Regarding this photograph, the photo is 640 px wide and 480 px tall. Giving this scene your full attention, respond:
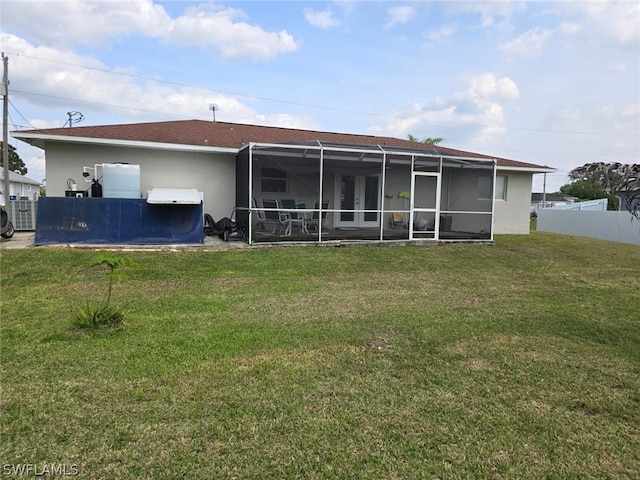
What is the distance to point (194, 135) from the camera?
12297mm

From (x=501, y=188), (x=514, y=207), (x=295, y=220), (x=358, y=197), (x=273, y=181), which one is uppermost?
(x=501, y=188)

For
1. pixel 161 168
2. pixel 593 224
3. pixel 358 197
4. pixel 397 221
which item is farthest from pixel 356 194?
pixel 593 224

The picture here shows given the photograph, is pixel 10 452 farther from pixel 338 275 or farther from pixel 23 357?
pixel 338 275

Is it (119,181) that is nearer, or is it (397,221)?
(119,181)

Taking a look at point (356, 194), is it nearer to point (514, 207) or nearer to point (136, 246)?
point (514, 207)

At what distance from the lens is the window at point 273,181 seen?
39.7 feet

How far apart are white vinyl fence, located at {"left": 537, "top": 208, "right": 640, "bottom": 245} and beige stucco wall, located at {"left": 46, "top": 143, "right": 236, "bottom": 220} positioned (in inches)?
633

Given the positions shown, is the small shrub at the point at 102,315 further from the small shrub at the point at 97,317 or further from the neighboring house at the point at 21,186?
the neighboring house at the point at 21,186

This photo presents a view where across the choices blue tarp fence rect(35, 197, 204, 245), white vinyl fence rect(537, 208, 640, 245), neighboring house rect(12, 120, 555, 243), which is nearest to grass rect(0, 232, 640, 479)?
blue tarp fence rect(35, 197, 204, 245)

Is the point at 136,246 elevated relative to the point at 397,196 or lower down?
lower down

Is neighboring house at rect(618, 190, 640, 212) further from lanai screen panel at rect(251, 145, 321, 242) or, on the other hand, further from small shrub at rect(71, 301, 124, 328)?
lanai screen panel at rect(251, 145, 321, 242)

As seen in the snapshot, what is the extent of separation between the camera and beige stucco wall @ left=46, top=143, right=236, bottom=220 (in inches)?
412

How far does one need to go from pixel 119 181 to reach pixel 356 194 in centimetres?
732

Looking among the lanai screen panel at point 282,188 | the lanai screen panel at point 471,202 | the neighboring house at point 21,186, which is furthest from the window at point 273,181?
the neighboring house at point 21,186
